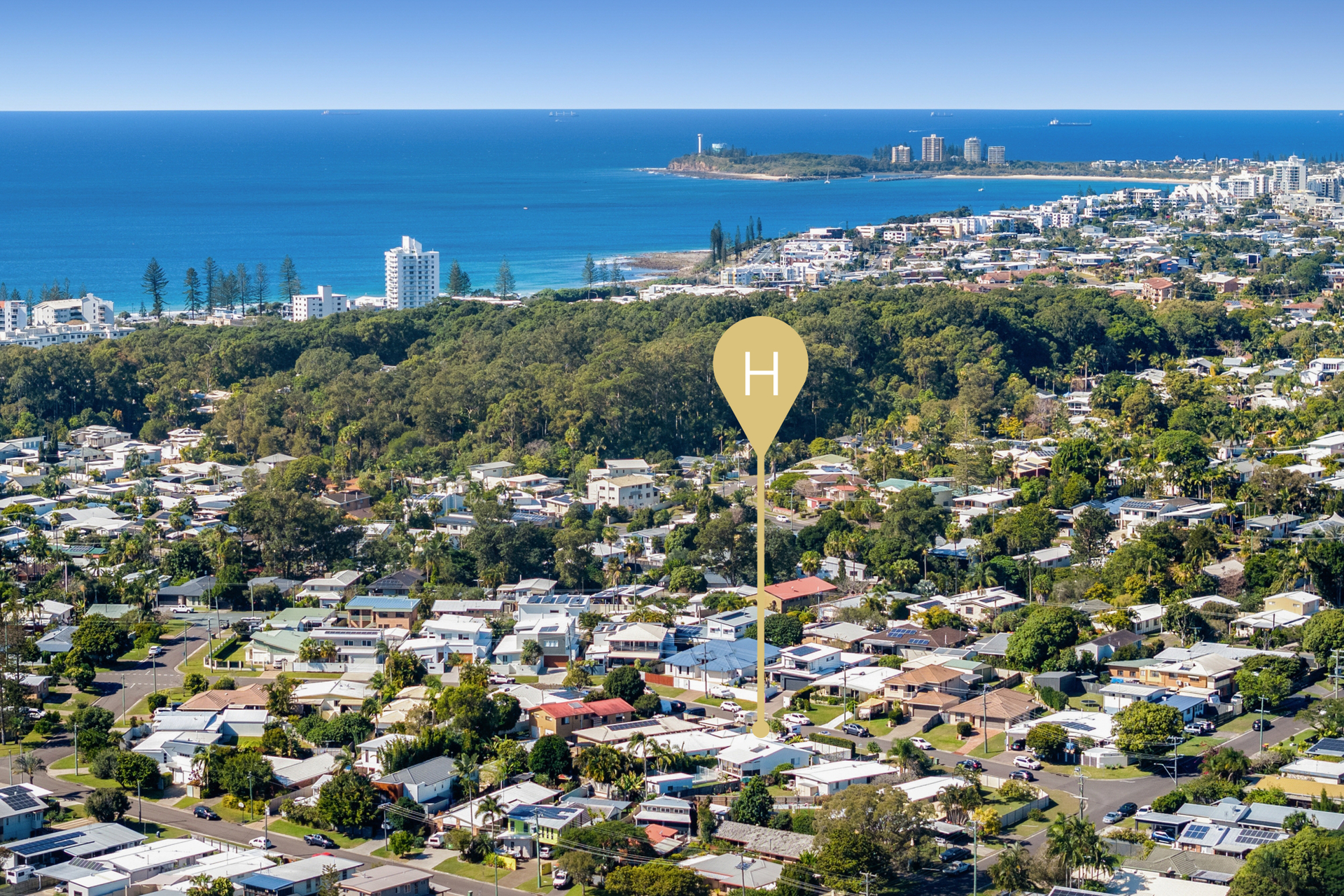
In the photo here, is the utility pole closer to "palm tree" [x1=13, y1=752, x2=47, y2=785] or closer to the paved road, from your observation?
"palm tree" [x1=13, y1=752, x2=47, y2=785]

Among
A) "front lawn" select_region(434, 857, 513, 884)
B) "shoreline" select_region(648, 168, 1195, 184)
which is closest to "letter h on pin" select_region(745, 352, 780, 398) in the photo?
"front lawn" select_region(434, 857, 513, 884)

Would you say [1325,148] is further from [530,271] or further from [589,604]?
[589,604]

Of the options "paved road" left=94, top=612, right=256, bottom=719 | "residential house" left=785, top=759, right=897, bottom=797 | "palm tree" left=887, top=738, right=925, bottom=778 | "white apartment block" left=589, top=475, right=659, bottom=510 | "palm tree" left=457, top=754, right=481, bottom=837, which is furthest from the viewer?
"white apartment block" left=589, top=475, right=659, bottom=510

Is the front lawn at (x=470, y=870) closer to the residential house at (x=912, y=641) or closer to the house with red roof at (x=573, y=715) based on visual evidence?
the house with red roof at (x=573, y=715)

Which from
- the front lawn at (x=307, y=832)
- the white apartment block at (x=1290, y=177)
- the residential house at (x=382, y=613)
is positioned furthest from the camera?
the white apartment block at (x=1290, y=177)

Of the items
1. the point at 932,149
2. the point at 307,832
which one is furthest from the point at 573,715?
the point at 932,149

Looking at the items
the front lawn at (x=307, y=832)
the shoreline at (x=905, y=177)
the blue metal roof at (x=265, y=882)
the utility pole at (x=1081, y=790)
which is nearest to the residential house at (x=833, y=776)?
the utility pole at (x=1081, y=790)
